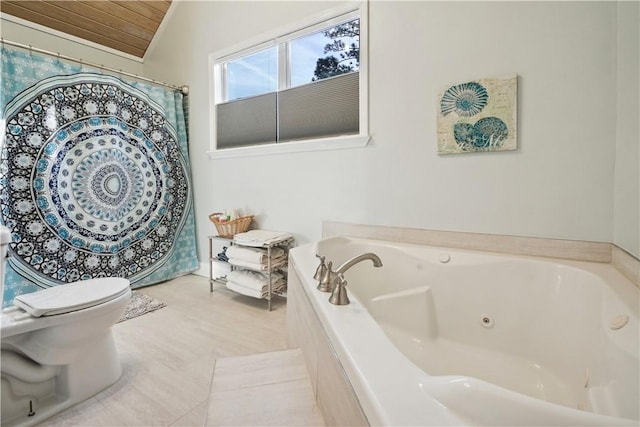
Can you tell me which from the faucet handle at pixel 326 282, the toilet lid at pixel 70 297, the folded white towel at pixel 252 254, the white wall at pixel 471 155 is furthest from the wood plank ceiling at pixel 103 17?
the faucet handle at pixel 326 282

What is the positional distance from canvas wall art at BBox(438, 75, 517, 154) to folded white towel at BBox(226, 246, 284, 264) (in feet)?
4.50

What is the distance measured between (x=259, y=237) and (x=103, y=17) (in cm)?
271

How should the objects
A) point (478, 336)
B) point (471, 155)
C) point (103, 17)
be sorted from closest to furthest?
point (478, 336) → point (471, 155) → point (103, 17)

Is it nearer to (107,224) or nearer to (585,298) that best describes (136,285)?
(107,224)

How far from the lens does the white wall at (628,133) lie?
1.15m

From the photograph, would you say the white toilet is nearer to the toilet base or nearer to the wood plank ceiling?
the toilet base

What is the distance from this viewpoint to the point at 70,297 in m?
1.31

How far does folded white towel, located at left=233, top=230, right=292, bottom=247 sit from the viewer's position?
86.4 inches

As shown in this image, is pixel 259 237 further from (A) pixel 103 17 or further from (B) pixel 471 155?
(A) pixel 103 17

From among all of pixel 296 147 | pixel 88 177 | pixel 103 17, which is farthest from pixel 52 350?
pixel 103 17

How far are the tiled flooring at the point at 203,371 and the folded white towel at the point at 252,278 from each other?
0.62ft

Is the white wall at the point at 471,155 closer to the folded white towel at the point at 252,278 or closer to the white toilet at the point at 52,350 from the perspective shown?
the folded white towel at the point at 252,278

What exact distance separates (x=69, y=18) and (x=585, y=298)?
435 centimetres

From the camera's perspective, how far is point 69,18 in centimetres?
275
